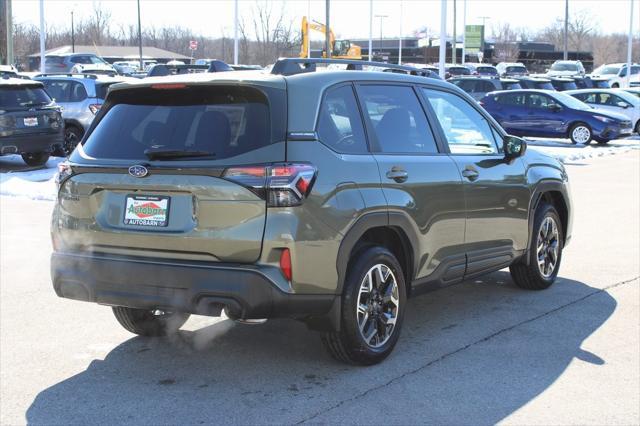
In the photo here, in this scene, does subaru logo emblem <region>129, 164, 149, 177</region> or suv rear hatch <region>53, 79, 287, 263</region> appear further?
subaru logo emblem <region>129, 164, 149, 177</region>

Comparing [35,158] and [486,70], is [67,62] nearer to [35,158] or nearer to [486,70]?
[486,70]

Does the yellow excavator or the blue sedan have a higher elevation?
the yellow excavator

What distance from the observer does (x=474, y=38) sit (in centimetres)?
8575

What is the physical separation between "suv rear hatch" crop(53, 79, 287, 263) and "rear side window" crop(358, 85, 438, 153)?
868 millimetres

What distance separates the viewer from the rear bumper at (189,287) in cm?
458

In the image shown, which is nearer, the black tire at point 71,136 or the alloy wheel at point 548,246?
the alloy wheel at point 548,246

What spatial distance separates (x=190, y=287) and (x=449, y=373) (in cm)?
169

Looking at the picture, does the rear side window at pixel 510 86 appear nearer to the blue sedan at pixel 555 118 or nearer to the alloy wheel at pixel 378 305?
the blue sedan at pixel 555 118

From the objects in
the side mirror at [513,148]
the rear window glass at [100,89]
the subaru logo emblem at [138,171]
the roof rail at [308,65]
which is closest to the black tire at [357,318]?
the roof rail at [308,65]

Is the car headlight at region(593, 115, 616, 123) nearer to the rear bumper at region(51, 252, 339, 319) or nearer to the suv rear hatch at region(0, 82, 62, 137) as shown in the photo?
the suv rear hatch at region(0, 82, 62, 137)

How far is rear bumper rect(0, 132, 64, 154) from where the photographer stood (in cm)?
1561

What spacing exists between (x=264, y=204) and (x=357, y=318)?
0.98m

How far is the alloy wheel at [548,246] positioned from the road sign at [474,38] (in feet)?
261

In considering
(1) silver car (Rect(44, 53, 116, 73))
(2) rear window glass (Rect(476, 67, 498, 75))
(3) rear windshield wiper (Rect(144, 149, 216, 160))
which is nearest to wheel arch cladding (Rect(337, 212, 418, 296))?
(3) rear windshield wiper (Rect(144, 149, 216, 160))
